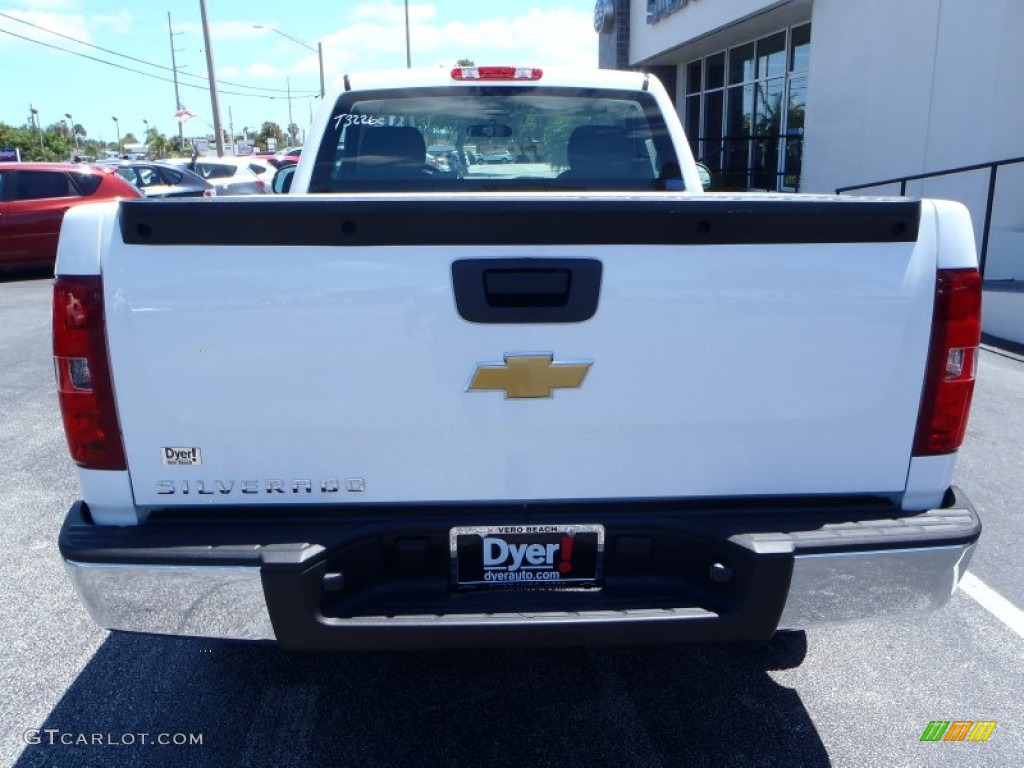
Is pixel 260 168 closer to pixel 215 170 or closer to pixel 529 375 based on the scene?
pixel 215 170

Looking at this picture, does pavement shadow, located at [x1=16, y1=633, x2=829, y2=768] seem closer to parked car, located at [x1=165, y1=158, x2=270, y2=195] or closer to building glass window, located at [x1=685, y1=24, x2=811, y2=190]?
building glass window, located at [x1=685, y1=24, x2=811, y2=190]

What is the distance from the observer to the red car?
13094 mm

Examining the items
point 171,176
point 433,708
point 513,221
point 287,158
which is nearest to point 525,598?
point 433,708

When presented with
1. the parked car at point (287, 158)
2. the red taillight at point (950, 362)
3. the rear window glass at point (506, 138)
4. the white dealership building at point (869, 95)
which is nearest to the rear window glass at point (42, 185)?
the parked car at point (287, 158)

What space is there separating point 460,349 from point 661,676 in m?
1.60

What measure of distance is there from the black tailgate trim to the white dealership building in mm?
7419

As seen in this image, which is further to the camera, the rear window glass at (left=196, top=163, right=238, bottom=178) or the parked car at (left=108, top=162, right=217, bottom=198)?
the rear window glass at (left=196, top=163, right=238, bottom=178)

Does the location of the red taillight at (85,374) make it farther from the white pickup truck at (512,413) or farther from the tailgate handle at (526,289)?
the tailgate handle at (526,289)

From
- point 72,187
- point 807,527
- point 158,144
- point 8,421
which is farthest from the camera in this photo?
point 158,144

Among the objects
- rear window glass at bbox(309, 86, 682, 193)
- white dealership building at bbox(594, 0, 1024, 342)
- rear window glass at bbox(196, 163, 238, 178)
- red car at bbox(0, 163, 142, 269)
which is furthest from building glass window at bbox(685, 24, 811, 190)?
rear window glass at bbox(196, 163, 238, 178)

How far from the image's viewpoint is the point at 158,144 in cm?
9694

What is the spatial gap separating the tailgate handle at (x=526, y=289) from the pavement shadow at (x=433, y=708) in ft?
4.04

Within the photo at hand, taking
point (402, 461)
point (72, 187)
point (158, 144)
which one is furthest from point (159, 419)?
point (158, 144)

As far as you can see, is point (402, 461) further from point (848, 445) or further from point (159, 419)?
point (848, 445)
